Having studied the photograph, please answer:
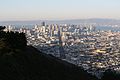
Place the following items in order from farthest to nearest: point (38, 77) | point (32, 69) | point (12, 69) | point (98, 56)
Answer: point (98, 56)
point (32, 69)
point (38, 77)
point (12, 69)

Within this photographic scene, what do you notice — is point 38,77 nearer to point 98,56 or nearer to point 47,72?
point 47,72

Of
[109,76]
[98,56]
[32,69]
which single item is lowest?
[98,56]

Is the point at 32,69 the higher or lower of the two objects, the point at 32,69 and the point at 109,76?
the higher

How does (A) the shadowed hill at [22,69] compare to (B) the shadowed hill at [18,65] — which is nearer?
(A) the shadowed hill at [22,69]

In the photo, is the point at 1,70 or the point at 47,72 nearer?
the point at 1,70

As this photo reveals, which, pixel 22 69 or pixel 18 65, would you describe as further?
pixel 18 65

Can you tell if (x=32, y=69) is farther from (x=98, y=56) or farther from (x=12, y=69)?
(x=98, y=56)

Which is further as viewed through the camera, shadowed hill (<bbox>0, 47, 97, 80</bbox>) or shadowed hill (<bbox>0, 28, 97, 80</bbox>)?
shadowed hill (<bbox>0, 28, 97, 80</bbox>)

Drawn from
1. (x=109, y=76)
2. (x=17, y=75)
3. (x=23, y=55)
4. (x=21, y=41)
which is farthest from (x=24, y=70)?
(x=109, y=76)

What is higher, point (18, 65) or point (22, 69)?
point (18, 65)

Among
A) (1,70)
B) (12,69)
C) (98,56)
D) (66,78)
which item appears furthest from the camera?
(98,56)
